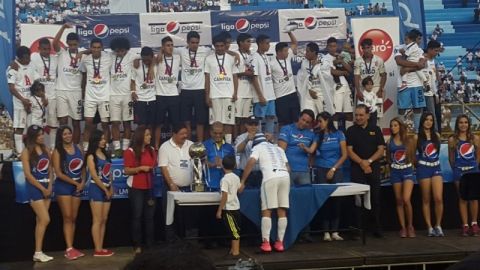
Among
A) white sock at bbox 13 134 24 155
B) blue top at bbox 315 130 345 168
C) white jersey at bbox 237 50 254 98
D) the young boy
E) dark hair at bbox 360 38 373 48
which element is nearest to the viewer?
the young boy

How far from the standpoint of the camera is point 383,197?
11.1 m

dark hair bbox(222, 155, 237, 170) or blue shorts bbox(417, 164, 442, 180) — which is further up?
dark hair bbox(222, 155, 237, 170)

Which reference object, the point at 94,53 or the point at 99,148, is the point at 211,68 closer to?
the point at 94,53

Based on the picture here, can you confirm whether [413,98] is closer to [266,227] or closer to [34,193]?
[266,227]

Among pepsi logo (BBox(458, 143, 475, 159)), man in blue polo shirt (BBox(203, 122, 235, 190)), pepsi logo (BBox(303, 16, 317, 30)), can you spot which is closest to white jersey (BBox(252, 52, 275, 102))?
man in blue polo shirt (BBox(203, 122, 235, 190))

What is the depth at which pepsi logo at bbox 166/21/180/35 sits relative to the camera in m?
13.5

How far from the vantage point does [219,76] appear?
1130 centimetres

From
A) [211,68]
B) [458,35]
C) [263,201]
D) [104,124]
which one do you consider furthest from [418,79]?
[458,35]

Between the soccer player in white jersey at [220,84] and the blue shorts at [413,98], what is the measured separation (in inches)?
109

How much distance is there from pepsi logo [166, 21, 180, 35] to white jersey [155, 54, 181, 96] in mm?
2303

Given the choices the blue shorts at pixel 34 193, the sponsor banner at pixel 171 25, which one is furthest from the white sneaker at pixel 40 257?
the sponsor banner at pixel 171 25

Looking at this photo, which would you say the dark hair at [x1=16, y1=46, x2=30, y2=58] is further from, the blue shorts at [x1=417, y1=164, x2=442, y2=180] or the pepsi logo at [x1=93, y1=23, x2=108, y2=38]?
the blue shorts at [x1=417, y1=164, x2=442, y2=180]

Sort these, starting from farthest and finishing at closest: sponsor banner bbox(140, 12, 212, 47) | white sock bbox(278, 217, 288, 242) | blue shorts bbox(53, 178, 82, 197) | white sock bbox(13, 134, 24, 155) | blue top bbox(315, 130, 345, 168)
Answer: sponsor banner bbox(140, 12, 212, 47), white sock bbox(13, 134, 24, 155), blue top bbox(315, 130, 345, 168), blue shorts bbox(53, 178, 82, 197), white sock bbox(278, 217, 288, 242)

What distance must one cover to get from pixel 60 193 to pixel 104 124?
202cm
